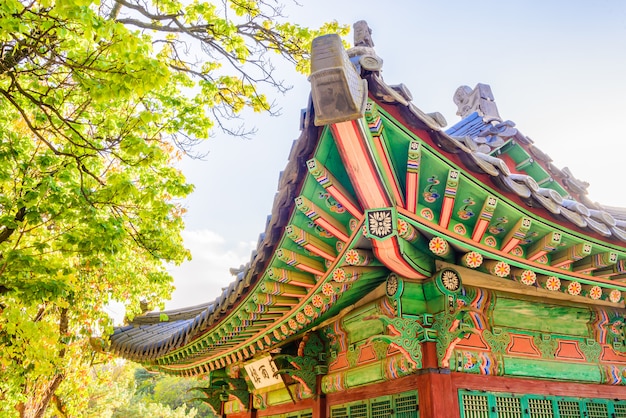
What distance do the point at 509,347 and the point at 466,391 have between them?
0.69m

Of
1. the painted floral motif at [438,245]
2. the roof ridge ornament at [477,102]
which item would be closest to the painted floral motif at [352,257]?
the painted floral motif at [438,245]

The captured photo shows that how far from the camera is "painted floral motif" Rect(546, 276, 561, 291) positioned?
13.7 ft

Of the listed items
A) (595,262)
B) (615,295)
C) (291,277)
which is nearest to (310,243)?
(291,277)

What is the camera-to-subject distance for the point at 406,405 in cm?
472

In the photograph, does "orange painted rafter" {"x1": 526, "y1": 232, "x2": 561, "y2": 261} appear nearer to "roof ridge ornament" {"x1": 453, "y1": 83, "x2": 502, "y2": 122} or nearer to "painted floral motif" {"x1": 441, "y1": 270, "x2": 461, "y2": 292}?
"painted floral motif" {"x1": 441, "y1": 270, "x2": 461, "y2": 292}

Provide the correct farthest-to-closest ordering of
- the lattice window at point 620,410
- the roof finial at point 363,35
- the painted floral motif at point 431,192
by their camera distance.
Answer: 1. the lattice window at point 620,410
2. the roof finial at point 363,35
3. the painted floral motif at point 431,192

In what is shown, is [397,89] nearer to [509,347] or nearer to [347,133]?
[347,133]

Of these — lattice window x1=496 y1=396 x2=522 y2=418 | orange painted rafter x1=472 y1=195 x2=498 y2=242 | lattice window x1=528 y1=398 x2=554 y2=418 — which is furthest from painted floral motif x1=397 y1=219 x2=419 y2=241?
lattice window x1=528 y1=398 x2=554 y2=418

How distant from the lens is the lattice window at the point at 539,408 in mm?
4801

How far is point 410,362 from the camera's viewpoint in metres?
4.57

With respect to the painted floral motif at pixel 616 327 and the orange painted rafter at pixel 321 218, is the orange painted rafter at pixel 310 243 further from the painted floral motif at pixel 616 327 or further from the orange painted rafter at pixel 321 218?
the painted floral motif at pixel 616 327

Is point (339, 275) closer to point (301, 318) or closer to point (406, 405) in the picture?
point (301, 318)

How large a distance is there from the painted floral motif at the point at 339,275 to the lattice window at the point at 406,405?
1285 millimetres

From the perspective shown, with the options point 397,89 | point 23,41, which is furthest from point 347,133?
point 23,41
